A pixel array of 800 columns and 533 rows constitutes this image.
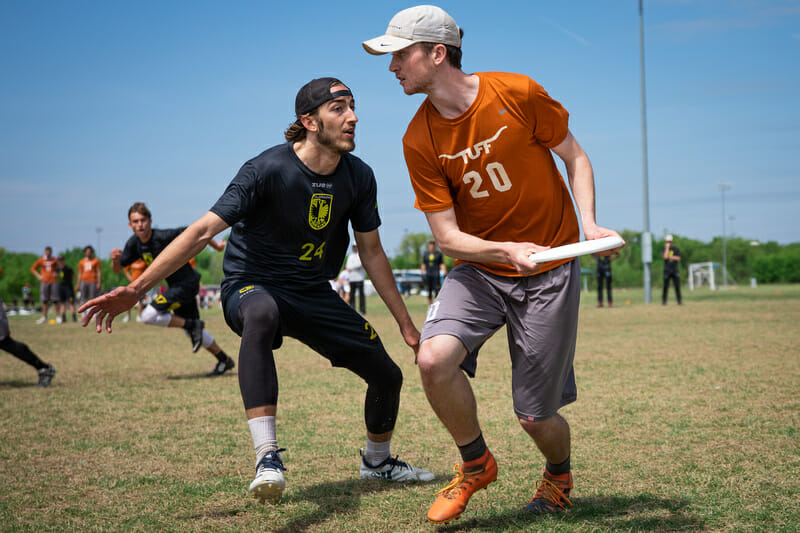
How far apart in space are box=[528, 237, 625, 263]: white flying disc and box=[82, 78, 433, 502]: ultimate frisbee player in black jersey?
123cm

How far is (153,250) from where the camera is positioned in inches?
359

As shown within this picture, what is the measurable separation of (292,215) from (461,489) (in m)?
1.73

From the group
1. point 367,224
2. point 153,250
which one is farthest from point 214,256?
point 367,224

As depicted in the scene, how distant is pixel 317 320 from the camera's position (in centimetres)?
394

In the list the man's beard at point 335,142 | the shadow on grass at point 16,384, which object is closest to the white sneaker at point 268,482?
the man's beard at point 335,142

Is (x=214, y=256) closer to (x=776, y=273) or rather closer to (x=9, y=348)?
(x=776, y=273)

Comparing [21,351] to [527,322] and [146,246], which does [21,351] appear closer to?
[146,246]

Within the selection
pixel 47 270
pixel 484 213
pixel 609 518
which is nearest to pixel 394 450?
pixel 609 518

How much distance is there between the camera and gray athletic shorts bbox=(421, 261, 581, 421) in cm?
328

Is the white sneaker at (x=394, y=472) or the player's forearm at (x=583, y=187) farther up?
the player's forearm at (x=583, y=187)

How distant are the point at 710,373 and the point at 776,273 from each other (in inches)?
2694

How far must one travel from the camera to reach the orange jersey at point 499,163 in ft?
10.7

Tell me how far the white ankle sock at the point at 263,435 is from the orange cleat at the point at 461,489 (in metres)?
0.85

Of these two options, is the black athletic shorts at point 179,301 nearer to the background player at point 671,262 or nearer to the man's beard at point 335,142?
the man's beard at point 335,142
